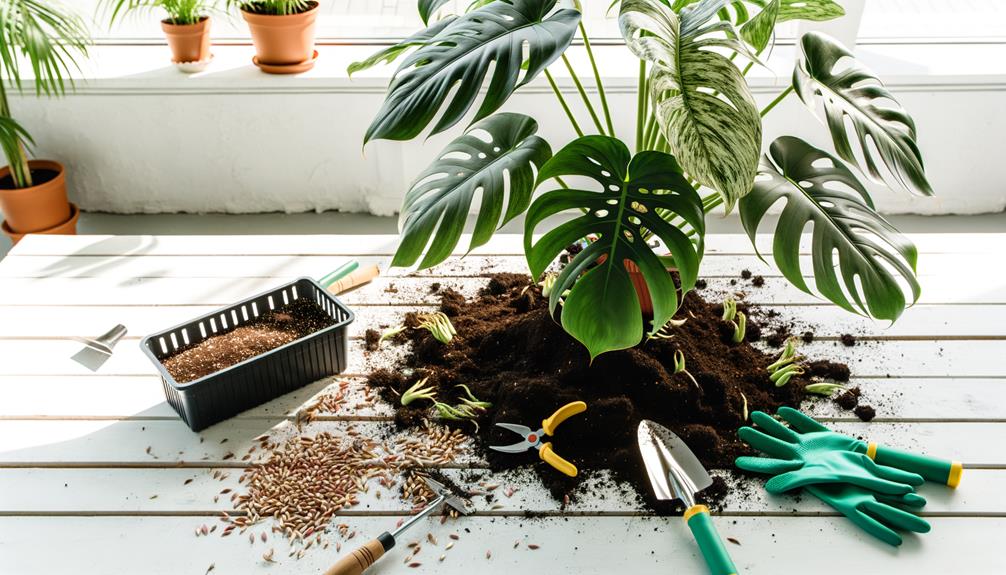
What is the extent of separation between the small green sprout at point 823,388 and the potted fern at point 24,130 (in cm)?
223

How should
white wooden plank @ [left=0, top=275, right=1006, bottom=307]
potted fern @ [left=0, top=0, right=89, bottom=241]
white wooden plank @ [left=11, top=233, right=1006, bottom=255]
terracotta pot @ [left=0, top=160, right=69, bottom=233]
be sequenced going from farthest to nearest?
terracotta pot @ [left=0, top=160, right=69, bottom=233] < potted fern @ [left=0, top=0, right=89, bottom=241] < white wooden plank @ [left=11, top=233, right=1006, bottom=255] < white wooden plank @ [left=0, top=275, right=1006, bottom=307]

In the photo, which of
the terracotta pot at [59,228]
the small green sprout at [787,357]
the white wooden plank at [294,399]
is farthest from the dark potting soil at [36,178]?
the small green sprout at [787,357]

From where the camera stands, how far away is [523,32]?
1.25 metres

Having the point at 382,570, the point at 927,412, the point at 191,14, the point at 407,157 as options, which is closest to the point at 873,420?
the point at 927,412

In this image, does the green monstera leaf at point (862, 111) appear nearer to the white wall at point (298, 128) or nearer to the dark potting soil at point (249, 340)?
the dark potting soil at point (249, 340)

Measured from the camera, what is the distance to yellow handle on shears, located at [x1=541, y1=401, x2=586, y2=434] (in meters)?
1.35

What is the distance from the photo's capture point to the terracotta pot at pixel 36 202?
2717 millimetres

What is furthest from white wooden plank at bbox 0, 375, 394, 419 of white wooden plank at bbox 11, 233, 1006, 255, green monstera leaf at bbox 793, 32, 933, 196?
green monstera leaf at bbox 793, 32, 933, 196

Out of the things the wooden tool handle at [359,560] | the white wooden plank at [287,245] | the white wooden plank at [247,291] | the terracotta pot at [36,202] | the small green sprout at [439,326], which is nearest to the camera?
the wooden tool handle at [359,560]

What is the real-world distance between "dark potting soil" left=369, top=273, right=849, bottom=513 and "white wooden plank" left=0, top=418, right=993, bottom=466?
0.14 metres

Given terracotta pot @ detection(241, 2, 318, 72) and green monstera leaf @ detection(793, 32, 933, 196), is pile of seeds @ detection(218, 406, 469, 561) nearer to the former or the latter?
green monstera leaf @ detection(793, 32, 933, 196)

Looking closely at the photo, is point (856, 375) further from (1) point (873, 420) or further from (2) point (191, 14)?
(2) point (191, 14)

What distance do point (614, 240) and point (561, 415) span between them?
297 millimetres

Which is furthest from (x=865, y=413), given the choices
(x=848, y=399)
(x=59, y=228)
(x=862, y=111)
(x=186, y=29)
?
(x=59, y=228)
